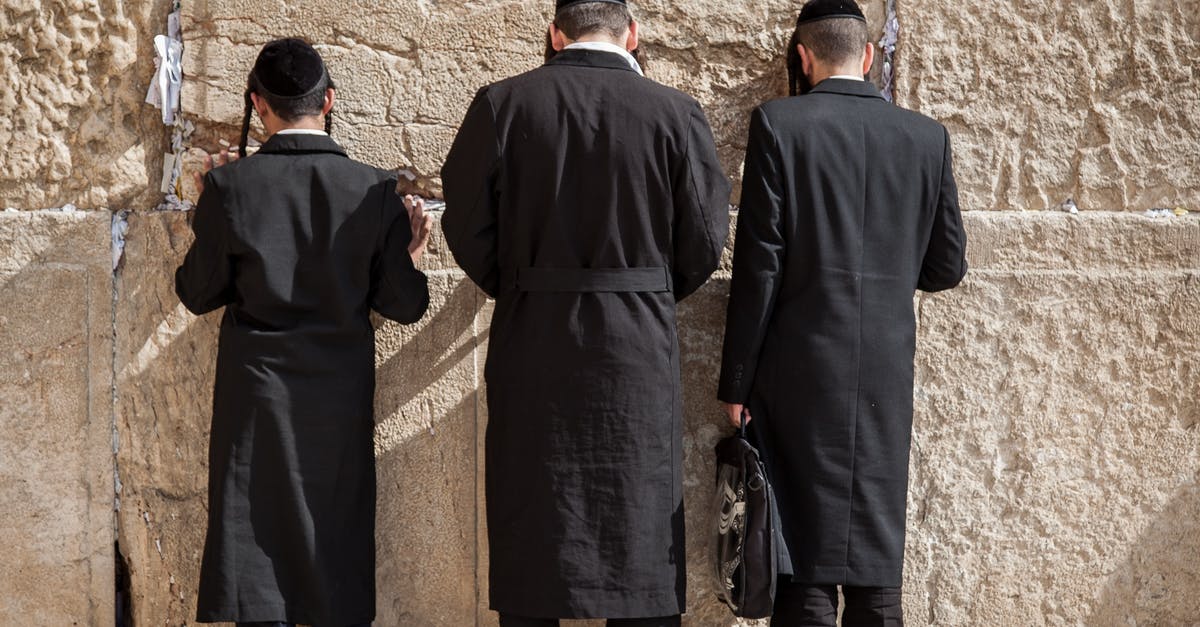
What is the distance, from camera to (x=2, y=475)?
3.75 m

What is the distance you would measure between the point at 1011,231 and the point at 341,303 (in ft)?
6.48

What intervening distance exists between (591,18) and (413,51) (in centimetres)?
73

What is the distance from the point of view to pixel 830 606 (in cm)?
337

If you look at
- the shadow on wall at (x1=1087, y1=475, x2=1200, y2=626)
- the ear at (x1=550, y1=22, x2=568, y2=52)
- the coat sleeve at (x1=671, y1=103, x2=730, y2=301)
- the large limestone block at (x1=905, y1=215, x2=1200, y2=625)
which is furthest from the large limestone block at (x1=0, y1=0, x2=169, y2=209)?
the shadow on wall at (x1=1087, y1=475, x2=1200, y2=626)

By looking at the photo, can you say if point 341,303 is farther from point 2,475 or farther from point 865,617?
point 865,617

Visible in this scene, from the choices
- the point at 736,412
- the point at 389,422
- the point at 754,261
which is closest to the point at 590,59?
the point at 754,261

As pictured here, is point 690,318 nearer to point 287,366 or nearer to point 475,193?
point 475,193

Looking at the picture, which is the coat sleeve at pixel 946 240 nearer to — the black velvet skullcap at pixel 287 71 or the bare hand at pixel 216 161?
the black velvet skullcap at pixel 287 71

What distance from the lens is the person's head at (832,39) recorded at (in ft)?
11.3

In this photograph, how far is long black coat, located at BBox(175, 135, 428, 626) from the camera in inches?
129

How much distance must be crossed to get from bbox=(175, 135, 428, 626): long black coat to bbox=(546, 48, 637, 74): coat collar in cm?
59

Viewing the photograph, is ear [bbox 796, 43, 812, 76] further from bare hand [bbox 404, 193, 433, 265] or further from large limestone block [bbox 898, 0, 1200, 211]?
bare hand [bbox 404, 193, 433, 265]

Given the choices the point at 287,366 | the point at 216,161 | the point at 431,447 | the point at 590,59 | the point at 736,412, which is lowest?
the point at 431,447

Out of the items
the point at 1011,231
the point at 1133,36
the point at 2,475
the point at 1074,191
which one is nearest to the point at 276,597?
the point at 2,475
